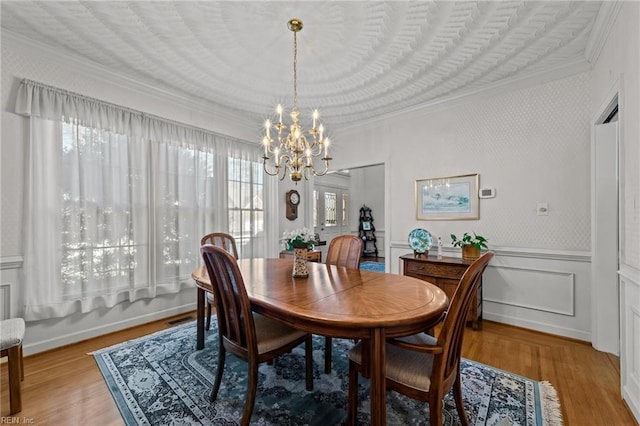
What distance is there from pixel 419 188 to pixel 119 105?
142 inches

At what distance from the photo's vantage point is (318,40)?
237 cm

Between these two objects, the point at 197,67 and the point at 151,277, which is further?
the point at 151,277

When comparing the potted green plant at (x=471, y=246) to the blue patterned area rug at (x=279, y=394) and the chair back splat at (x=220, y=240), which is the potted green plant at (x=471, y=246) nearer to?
the blue patterned area rug at (x=279, y=394)

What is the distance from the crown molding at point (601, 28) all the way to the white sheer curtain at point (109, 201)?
386cm

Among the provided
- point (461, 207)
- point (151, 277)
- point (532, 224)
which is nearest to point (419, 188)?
point (461, 207)

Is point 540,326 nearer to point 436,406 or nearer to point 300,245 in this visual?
point 436,406

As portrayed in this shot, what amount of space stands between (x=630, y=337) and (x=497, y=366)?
33.0 inches

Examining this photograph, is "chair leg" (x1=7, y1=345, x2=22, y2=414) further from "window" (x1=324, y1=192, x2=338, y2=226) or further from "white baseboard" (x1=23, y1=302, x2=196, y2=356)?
"window" (x1=324, y1=192, x2=338, y2=226)

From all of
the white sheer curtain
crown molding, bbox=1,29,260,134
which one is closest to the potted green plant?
the white sheer curtain

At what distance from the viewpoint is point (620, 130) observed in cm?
188

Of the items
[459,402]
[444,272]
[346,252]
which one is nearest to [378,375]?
[459,402]

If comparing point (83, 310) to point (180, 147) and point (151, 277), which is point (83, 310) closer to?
point (151, 277)

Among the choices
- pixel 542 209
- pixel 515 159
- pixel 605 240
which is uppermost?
pixel 515 159

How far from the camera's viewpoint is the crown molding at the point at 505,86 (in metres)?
2.68
